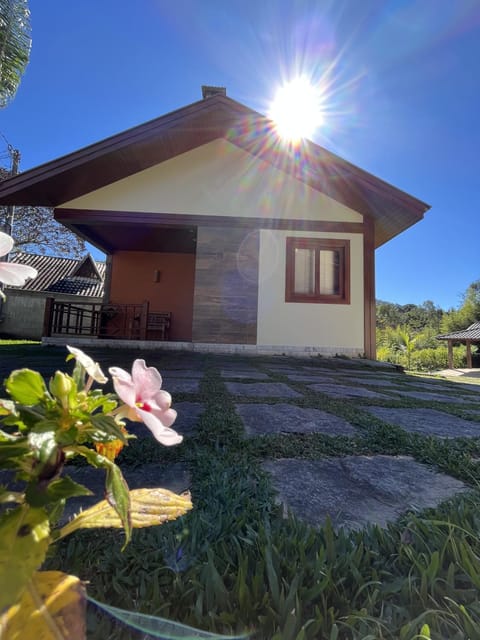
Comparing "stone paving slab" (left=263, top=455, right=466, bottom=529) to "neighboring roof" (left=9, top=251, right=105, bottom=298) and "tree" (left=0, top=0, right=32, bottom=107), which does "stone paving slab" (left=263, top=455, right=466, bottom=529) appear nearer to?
"tree" (left=0, top=0, right=32, bottom=107)

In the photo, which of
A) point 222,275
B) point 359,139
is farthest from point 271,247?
point 359,139

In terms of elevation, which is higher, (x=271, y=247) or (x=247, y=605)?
(x=271, y=247)

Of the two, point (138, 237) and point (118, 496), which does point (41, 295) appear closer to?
point (138, 237)

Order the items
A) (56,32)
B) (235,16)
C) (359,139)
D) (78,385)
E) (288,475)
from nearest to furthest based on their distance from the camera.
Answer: (78,385), (288,475), (235,16), (359,139), (56,32)

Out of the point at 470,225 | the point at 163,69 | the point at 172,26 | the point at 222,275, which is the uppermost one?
the point at 470,225

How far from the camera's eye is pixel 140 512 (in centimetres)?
59

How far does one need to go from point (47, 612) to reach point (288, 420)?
1543 millimetres

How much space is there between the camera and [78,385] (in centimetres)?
45

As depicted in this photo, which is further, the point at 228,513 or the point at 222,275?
the point at 222,275

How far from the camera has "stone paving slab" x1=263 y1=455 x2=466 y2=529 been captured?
93cm

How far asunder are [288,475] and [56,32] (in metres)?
12.1

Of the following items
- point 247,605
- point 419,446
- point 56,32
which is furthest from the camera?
point 56,32

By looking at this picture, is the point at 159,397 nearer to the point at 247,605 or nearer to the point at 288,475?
the point at 247,605

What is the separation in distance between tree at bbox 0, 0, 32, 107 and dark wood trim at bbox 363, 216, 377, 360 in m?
9.77
